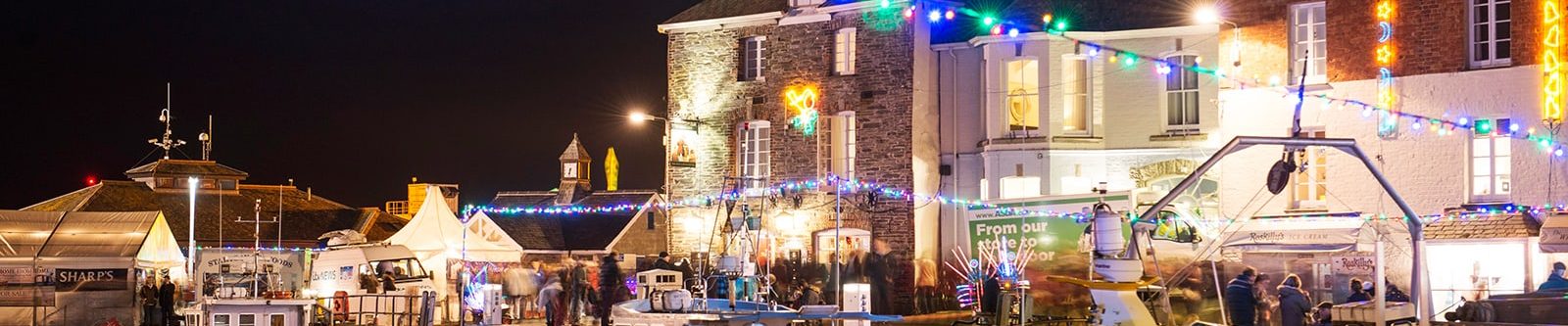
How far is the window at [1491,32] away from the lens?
29.0 metres

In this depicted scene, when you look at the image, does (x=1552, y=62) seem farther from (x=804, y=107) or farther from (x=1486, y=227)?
(x=804, y=107)

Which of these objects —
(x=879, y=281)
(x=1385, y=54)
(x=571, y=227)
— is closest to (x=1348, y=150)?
(x=1385, y=54)

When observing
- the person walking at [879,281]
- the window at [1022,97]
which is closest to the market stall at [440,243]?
the person walking at [879,281]

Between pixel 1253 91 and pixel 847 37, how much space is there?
9.55 meters

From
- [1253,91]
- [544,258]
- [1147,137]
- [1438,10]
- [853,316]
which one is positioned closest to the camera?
[853,316]

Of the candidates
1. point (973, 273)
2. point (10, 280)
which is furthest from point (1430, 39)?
point (10, 280)

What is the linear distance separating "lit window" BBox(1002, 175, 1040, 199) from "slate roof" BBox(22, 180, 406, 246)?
37361 mm

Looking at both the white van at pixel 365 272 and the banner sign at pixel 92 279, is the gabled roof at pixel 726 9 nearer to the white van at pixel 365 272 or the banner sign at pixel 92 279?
the white van at pixel 365 272

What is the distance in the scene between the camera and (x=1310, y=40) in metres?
31.2

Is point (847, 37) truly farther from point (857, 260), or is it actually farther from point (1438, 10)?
point (1438, 10)

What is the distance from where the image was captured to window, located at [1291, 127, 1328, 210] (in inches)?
1227

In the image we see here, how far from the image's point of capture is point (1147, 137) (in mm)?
34625

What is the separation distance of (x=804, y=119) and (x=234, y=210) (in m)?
40.1

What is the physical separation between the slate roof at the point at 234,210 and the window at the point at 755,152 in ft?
102
